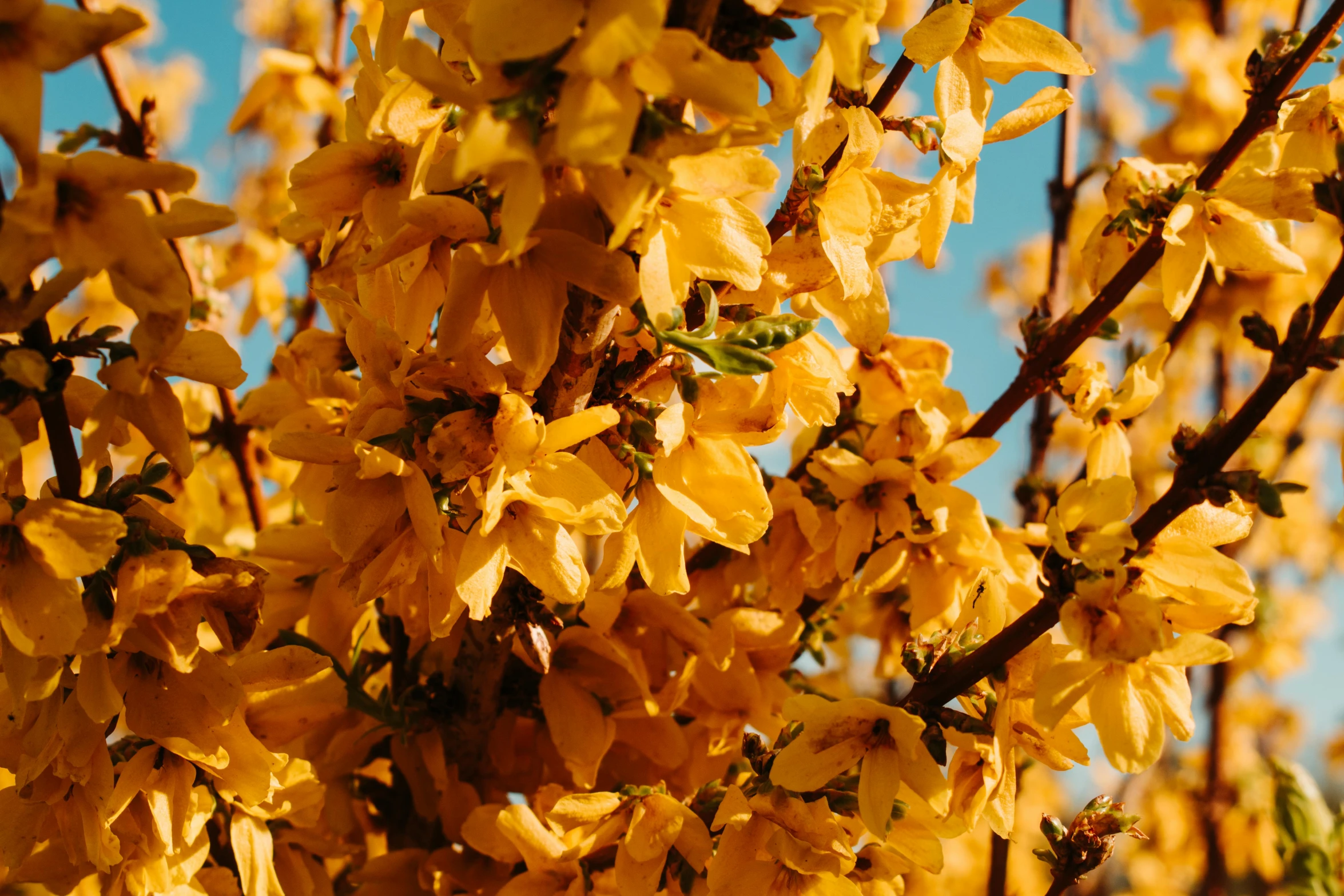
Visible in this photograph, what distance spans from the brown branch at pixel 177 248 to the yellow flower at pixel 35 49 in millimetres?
1065

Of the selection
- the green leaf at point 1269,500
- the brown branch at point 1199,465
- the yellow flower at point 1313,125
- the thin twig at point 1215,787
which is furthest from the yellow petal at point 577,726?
the thin twig at point 1215,787

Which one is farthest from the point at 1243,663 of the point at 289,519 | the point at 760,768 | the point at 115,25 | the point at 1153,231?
the point at 115,25

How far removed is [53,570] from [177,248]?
43.3 inches

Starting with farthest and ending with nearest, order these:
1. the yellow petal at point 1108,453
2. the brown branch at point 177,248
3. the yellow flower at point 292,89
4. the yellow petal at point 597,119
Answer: the yellow flower at point 292,89 < the brown branch at point 177,248 < the yellow petal at point 1108,453 < the yellow petal at point 597,119

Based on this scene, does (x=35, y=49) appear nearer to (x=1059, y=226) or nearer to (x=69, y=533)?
(x=69, y=533)

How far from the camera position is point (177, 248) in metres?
1.80

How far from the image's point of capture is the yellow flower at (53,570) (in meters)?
0.86

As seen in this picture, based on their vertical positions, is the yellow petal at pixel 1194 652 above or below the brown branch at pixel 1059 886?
above

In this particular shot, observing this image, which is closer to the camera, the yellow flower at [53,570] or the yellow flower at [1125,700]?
the yellow flower at [53,570]

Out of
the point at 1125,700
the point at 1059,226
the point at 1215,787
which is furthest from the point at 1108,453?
the point at 1215,787

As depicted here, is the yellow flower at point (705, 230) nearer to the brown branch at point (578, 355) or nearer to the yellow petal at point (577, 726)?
the brown branch at point (578, 355)

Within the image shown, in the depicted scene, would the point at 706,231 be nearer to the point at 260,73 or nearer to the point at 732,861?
the point at 732,861

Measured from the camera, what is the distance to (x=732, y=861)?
1.10 metres

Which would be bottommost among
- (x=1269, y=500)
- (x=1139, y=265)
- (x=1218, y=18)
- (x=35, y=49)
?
(x=35, y=49)
